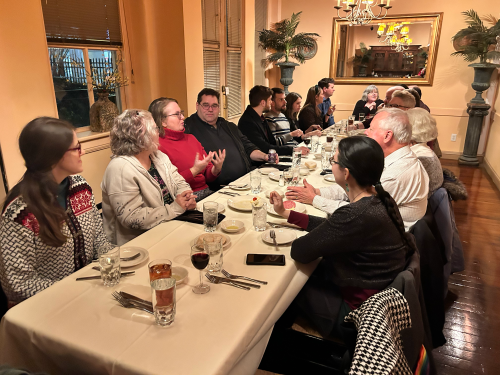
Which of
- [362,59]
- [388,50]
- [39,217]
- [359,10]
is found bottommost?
[39,217]

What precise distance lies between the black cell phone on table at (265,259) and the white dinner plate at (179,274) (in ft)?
0.87

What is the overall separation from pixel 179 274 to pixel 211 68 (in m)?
4.25

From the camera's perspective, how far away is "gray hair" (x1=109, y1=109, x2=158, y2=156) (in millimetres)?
2033

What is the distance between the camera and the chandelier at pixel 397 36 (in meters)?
6.52

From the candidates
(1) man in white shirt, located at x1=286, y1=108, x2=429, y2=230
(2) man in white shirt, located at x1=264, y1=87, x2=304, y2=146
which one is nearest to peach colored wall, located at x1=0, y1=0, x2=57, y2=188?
(1) man in white shirt, located at x1=286, y1=108, x2=429, y2=230

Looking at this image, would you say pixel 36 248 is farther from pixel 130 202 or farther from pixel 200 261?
pixel 200 261

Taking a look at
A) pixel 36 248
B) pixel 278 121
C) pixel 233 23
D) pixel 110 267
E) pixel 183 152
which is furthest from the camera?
pixel 233 23

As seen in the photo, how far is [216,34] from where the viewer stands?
5168 millimetres

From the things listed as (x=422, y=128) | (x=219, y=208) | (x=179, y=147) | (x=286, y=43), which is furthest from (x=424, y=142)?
(x=286, y=43)

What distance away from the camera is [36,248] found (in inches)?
58.1

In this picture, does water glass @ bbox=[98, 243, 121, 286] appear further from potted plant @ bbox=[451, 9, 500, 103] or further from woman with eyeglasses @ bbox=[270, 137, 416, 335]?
potted plant @ bbox=[451, 9, 500, 103]

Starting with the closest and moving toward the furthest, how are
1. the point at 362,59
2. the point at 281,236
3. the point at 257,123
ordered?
the point at 281,236, the point at 257,123, the point at 362,59

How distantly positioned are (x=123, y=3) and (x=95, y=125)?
137 cm

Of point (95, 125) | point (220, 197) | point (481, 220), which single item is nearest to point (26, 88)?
point (95, 125)
